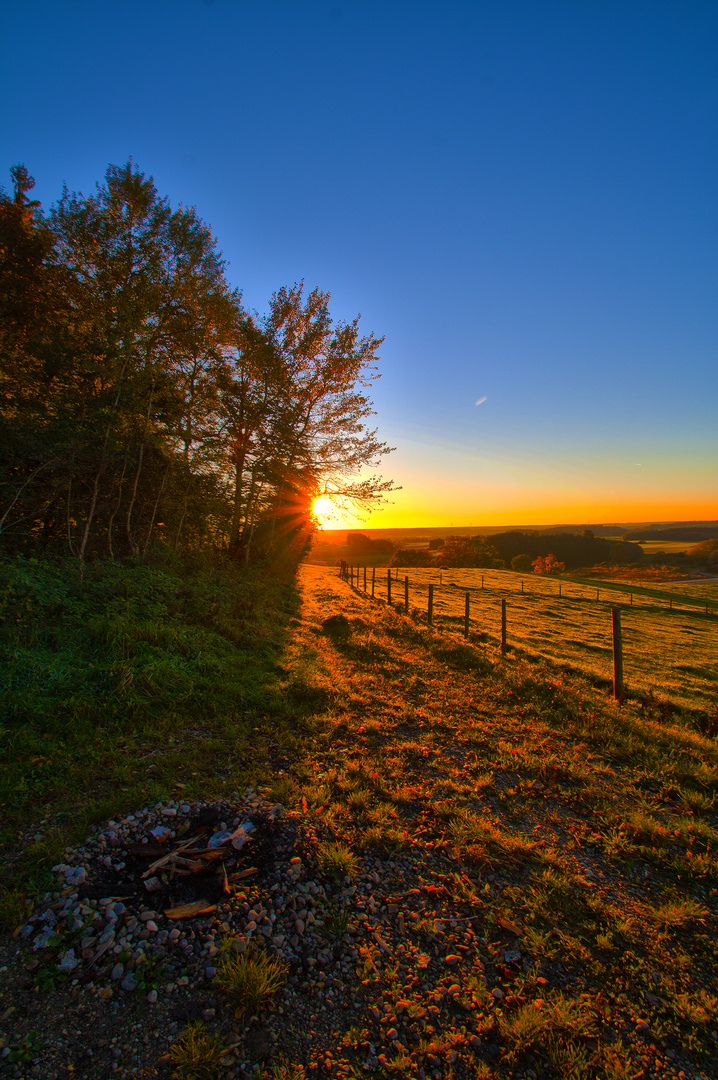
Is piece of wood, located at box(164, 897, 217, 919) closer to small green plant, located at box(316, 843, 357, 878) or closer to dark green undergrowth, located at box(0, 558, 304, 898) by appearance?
small green plant, located at box(316, 843, 357, 878)

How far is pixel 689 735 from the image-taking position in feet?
25.9

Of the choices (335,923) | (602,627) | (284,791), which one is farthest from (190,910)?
(602,627)

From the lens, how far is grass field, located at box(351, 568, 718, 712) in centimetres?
1295

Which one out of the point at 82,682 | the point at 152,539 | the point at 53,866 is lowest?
the point at 53,866

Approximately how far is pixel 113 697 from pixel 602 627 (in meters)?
24.4

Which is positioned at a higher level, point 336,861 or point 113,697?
point 113,697

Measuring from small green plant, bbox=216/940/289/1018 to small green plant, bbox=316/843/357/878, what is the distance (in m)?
1.10

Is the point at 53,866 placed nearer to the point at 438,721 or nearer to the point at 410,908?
the point at 410,908

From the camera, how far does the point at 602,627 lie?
22.7m

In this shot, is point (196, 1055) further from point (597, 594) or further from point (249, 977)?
point (597, 594)

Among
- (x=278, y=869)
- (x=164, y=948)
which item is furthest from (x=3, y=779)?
(x=278, y=869)

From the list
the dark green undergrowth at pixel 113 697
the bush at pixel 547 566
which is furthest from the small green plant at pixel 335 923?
the bush at pixel 547 566

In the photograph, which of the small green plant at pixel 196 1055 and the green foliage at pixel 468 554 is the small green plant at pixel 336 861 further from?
the green foliage at pixel 468 554

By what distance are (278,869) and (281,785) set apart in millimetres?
1483
